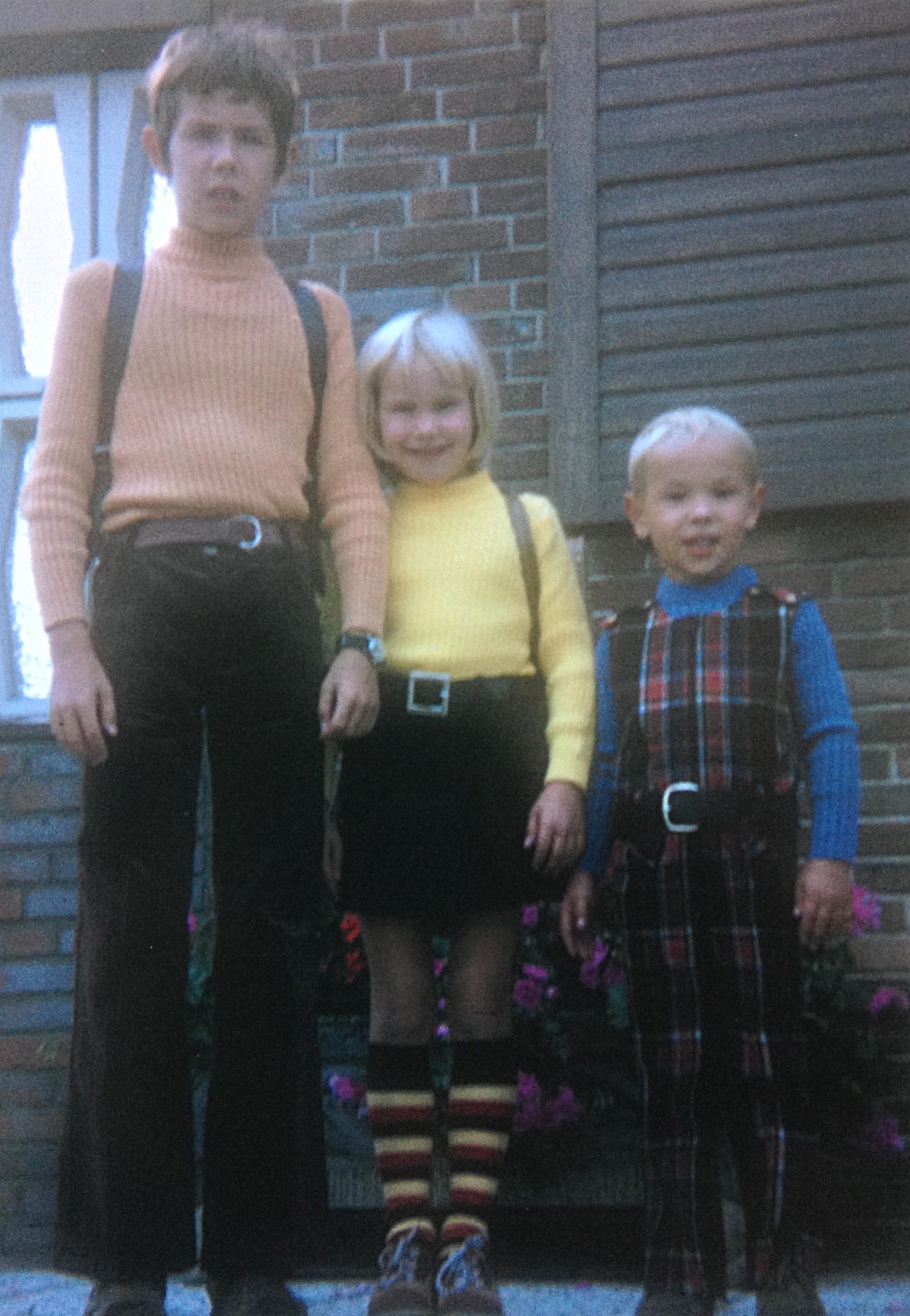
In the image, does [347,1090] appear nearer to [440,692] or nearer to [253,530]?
[440,692]

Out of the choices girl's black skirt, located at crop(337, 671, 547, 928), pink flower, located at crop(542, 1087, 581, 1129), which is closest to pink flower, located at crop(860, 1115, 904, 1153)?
pink flower, located at crop(542, 1087, 581, 1129)

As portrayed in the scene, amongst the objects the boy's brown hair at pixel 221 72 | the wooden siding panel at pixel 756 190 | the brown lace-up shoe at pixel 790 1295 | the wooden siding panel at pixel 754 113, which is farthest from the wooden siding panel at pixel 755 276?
the brown lace-up shoe at pixel 790 1295

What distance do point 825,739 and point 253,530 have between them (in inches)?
34.0

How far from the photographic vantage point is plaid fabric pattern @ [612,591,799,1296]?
6.14 ft

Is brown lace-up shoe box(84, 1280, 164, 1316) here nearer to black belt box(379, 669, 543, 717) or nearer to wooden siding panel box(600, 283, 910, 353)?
black belt box(379, 669, 543, 717)

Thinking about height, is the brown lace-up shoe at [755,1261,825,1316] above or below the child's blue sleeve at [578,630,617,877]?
below

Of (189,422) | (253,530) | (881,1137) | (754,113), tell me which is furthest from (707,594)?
(754,113)

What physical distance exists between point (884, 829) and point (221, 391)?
157cm

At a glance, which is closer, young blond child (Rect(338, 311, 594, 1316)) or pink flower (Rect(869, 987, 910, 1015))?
young blond child (Rect(338, 311, 594, 1316))

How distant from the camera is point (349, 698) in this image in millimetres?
1879

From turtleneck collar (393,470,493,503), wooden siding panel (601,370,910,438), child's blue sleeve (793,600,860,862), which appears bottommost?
child's blue sleeve (793,600,860,862)

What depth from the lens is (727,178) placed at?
9.41 feet

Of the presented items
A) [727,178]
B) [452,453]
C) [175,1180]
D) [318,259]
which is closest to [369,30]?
[318,259]

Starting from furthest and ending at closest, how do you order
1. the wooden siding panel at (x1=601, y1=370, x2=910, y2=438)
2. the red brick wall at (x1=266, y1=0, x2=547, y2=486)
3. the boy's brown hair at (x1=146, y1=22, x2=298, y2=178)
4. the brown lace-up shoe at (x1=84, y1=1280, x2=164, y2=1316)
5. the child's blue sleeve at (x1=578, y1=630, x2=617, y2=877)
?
the red brick wall at (x1=266, y1=0, x2=547, y2=486), the wooden siding panel at (x1=601, y1=370, x2=910, y2=438), the child's blue sleeve at (x1=578, y1=630, x2=617, y2=877), the boy's brown hair at (x1=146, y1=22, x2=298, y2=178), the brown lace-up shoe at (x1=84, y1=1280, x2=164, y2=1316)
